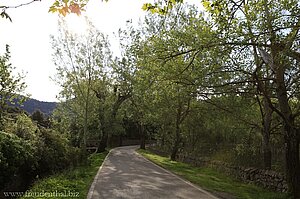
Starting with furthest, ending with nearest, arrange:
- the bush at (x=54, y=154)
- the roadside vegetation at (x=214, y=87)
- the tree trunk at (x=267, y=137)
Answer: the bush at (x=54, y=154) < the tree trunk at (x=267, y=137) < the roadside vegetation at (x=214, y=87)

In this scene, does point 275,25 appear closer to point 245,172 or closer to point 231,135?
point 245,172

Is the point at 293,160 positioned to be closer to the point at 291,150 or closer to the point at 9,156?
the point at 291,150

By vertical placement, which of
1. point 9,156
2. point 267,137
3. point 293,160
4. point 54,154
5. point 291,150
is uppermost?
point 267,137

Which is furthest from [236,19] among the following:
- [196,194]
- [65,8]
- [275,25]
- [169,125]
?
[169,125]

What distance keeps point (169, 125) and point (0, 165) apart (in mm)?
26899

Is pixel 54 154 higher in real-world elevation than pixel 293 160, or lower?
lower

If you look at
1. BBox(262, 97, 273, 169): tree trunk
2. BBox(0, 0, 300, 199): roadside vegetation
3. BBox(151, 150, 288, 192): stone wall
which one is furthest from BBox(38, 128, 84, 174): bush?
BBox(262, 97, 273, 169): tree trunk

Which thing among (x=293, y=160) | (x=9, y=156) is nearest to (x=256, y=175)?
(x=293, y=160)

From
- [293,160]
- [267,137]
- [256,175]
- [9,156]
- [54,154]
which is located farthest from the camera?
[54,154]

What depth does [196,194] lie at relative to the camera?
11656 mm

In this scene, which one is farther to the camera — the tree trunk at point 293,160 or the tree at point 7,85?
the tree at point 7,85

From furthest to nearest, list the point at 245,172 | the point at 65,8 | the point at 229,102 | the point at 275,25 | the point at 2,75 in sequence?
1. the point at 2,75
2. the point at 229,102
3. the point at 245,172
4. the point at 275,25
5. the point at 65,8

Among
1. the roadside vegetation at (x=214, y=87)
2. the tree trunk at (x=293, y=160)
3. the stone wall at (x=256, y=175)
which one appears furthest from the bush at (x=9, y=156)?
the stone wall at (x=256, y=175)

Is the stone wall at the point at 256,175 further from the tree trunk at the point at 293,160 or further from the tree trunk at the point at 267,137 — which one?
the tree trunk at the point at 293,160
